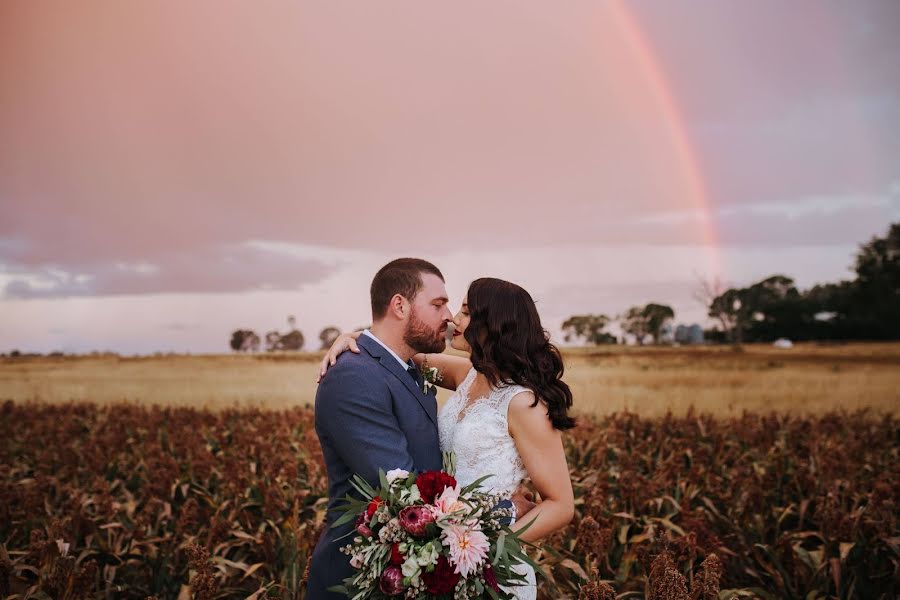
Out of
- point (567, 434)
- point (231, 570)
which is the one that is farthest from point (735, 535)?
point (231, 570)

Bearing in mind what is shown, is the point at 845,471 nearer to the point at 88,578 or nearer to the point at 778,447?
the point at 778,447

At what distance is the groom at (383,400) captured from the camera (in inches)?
125

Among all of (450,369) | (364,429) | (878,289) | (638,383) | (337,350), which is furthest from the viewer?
(878,289)

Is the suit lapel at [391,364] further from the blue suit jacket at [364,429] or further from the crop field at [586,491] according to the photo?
the crop field at [586,491]

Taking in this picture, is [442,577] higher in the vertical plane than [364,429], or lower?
lower

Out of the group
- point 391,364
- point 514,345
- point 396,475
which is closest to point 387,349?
point 391,364

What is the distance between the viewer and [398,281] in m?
3.56

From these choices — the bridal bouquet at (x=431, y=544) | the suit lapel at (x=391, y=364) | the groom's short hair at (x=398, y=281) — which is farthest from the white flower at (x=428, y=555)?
the groom's short hair at (x=398, y=281)

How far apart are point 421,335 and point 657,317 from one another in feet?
114

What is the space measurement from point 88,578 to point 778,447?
27.4 ft

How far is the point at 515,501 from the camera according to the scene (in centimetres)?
347

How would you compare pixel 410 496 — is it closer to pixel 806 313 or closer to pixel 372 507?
pixel 372 507

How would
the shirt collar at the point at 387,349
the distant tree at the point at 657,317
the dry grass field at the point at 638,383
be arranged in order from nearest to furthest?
1. the shirt collar at the point at 387,349
2. the dry grass field at the point at 638,383
3. the distant tree at the point at 657,317

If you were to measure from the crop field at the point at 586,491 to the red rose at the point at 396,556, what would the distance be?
1046mm
